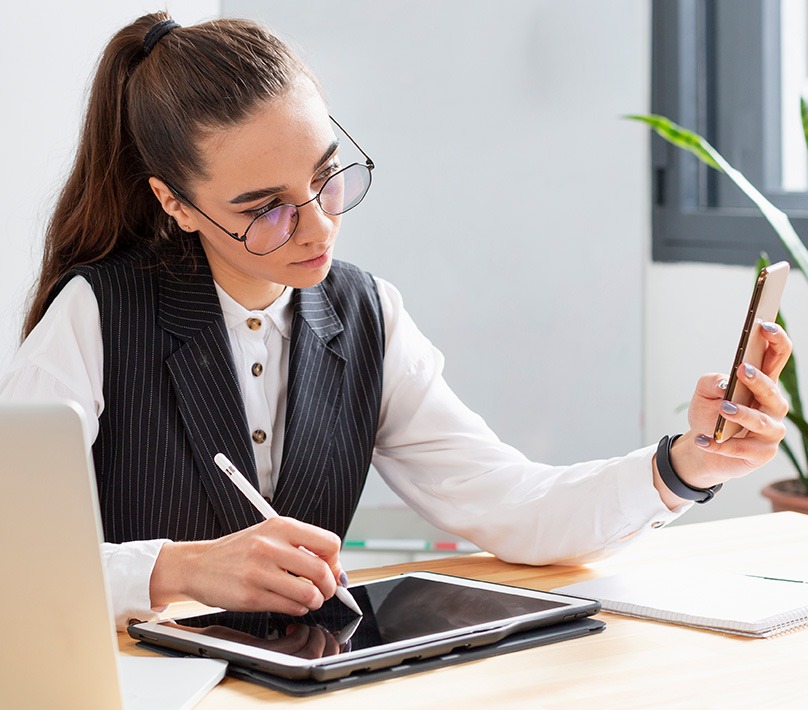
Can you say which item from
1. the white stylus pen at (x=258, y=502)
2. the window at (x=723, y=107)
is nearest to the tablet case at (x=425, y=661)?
the white stylus pen at (x=258, y=502)

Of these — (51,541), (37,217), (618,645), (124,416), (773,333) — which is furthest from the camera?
(37,217)

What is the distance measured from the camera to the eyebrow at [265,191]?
57.1 inches

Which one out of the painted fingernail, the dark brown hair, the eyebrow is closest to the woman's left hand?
the painted fingernail

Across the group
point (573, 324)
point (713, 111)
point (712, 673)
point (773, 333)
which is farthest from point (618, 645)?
point (713, 111)

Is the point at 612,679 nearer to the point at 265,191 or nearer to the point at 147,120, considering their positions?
the point at 265,191

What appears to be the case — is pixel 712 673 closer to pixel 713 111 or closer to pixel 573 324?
pixel 573 324

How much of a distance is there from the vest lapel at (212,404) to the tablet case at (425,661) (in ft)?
1.37

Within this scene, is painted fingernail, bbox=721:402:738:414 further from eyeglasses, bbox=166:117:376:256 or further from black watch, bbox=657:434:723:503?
eyeglasses, bbox=166:117:376:256

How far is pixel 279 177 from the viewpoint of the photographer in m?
1.44

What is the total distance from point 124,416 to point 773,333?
0.82 m

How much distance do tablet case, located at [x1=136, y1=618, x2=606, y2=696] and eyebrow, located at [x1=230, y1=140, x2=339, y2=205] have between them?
58cm

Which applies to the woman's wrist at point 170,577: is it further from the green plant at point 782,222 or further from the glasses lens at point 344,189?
the green plant at point 782,222

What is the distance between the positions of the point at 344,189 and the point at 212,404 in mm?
332

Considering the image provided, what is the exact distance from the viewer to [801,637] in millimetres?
1120
